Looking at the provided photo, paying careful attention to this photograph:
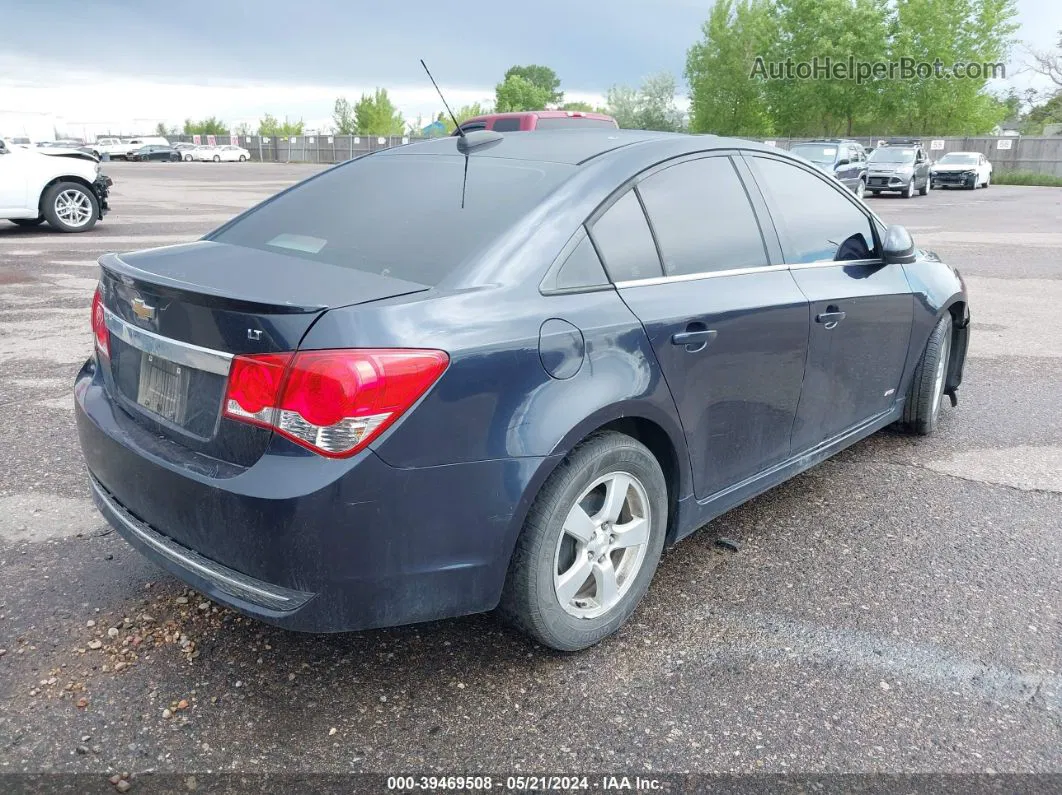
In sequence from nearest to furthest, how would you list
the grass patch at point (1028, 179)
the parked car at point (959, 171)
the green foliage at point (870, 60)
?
1. the parked car at point (959, 171)
2. the grass patch at point (1028, 179)
3. the green foliage at point (870, 60)

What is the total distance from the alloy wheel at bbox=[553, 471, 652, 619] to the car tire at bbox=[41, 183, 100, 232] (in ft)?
45.1

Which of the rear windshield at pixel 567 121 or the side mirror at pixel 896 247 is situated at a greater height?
the rear windshield at pixel 567 121

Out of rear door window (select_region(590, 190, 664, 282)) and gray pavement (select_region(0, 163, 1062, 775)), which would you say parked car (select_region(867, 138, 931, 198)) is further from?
rear door window (select_region(590, 190, 664, 282))

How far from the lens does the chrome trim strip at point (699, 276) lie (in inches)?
112

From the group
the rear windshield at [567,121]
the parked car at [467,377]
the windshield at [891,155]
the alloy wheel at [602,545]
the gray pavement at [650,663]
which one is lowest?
the gray pavement at [650,663]

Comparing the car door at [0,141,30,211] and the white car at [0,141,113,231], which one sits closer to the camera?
the car door at [0,141,30,211]

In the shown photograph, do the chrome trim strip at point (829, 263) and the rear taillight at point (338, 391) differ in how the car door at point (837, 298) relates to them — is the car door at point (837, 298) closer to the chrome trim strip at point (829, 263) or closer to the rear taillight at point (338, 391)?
the chrome trim strip at point (829, 263)

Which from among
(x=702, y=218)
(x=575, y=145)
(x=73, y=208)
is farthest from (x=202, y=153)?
(x=702, y=218)

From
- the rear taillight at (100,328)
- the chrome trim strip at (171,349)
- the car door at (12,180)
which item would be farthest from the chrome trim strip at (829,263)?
the car door at (12,180)

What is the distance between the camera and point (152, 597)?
123 inches

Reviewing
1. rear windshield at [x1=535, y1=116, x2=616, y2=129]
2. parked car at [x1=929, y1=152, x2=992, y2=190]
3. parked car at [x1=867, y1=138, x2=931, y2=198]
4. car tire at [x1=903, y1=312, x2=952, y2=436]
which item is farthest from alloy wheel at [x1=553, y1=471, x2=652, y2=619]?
parked car at [x1=929, y1=152, x2=992, y2=190]

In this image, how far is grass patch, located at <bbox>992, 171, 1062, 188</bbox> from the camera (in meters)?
41.9

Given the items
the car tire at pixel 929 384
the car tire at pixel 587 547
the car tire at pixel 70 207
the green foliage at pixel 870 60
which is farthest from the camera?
the green foliage at pixel 870 60

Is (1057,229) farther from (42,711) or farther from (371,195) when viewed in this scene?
(42,711)
